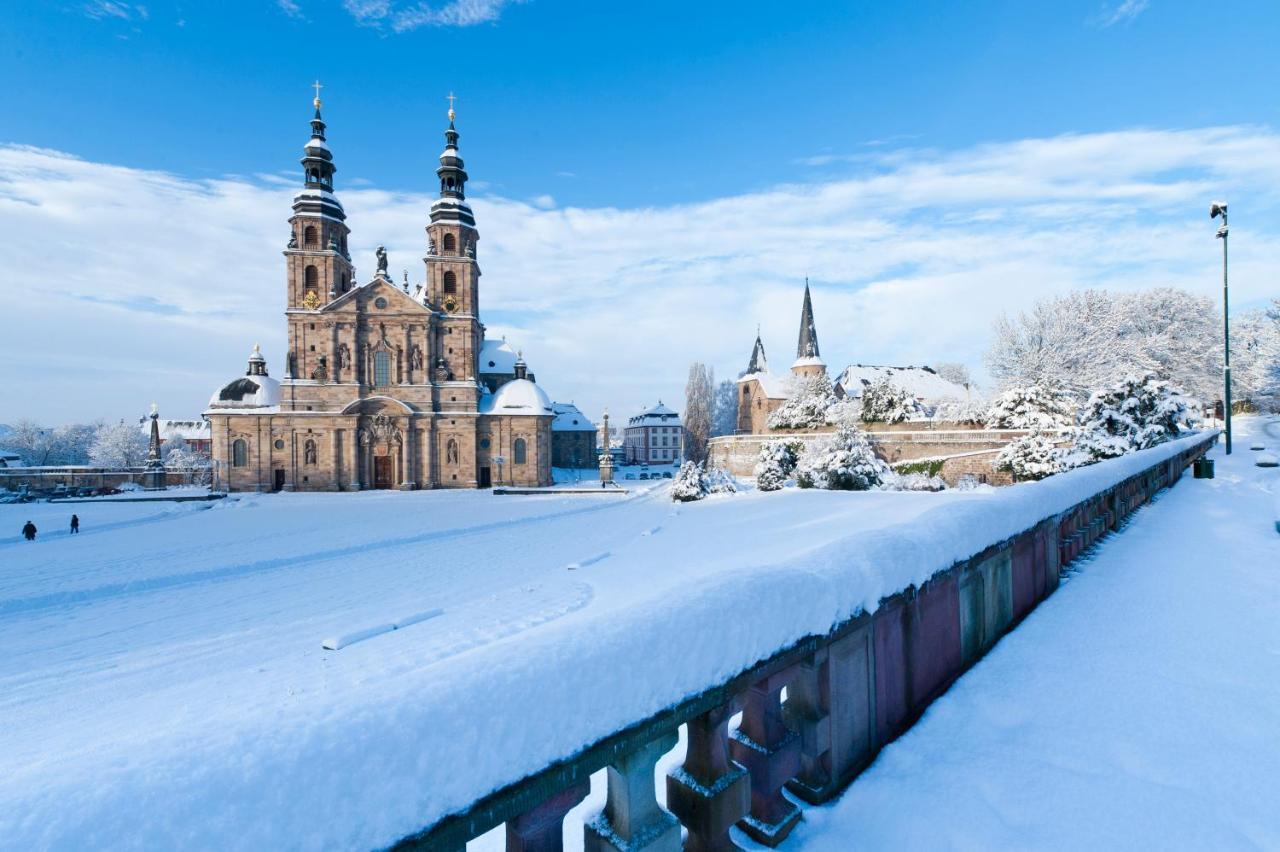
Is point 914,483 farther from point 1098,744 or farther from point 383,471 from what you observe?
point 383,471

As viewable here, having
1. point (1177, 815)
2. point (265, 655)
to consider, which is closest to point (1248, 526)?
point (1177, 815)

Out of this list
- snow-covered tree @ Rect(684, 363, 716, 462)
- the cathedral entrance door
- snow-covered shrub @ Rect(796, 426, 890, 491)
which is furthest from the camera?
snow-covered tree @ Rect(684, 363, 716, 462)

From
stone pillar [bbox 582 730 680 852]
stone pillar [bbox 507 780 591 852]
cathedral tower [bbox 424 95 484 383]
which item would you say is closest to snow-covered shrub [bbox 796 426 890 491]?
stone pillar [bbox 582 730 680 852]

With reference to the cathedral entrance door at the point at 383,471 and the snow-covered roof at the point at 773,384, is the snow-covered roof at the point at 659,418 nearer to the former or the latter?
the snow-covered roof at the point at 773,384

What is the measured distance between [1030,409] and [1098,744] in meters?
37.3

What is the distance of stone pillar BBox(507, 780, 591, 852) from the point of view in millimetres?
1552

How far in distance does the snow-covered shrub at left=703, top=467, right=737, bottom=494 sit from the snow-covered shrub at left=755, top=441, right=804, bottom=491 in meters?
1.49

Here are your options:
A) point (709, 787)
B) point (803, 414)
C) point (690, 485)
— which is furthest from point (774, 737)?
point (803, 414)

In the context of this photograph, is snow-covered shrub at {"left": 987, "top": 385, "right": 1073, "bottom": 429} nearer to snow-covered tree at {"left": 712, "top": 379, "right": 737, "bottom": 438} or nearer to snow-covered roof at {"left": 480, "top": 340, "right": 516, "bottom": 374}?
snow-covered roof at {"left": 480, "top": 340, "right": 516, "bottom": 374}

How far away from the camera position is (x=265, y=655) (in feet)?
33.0

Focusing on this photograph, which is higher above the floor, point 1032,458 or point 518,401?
point 518,401

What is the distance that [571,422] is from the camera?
6222 cm

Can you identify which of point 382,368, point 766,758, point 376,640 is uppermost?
point 382,368

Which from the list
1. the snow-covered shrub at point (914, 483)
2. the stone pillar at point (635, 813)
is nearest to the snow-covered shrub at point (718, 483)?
the snow-covered shrub at point (914, 483)
